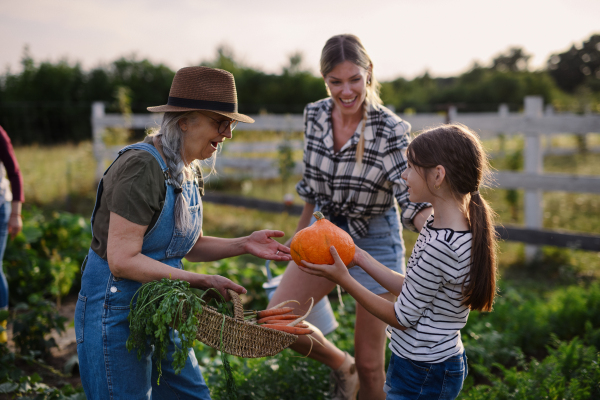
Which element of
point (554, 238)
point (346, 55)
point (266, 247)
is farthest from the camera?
point (554, 238)

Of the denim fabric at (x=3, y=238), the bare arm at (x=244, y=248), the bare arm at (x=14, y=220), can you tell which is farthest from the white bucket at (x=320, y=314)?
the bare arm at (x=14, y=220)

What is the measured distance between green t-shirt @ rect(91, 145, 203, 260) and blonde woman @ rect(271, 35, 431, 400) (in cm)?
115

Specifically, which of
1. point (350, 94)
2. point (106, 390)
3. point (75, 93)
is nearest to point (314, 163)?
point (350, 94)

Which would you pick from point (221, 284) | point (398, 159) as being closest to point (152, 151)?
point (221, 284)

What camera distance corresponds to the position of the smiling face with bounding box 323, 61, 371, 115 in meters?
2.76

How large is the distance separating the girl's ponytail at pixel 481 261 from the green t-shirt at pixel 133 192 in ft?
4.20

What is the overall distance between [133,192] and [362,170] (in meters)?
1.45

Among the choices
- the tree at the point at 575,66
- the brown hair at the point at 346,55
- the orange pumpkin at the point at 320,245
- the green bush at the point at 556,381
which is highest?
the tree at the point at 575,66

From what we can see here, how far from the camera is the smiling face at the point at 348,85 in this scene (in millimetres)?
2764

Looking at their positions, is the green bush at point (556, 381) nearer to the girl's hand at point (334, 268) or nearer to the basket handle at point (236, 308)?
the girl's hand at point (334, 268)

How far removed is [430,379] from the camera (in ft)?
6.59

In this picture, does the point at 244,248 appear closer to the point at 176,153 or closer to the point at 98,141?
the point at 176,153

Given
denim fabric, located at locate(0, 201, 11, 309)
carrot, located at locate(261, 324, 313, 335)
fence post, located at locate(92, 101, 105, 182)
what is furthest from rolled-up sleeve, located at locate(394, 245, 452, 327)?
fence post, located at locate(92, 101, 105, 182)

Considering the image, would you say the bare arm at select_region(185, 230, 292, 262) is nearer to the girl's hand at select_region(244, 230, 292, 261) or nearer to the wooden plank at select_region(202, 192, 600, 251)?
the girl's hand at select_region(244, 230, 292, 261)
